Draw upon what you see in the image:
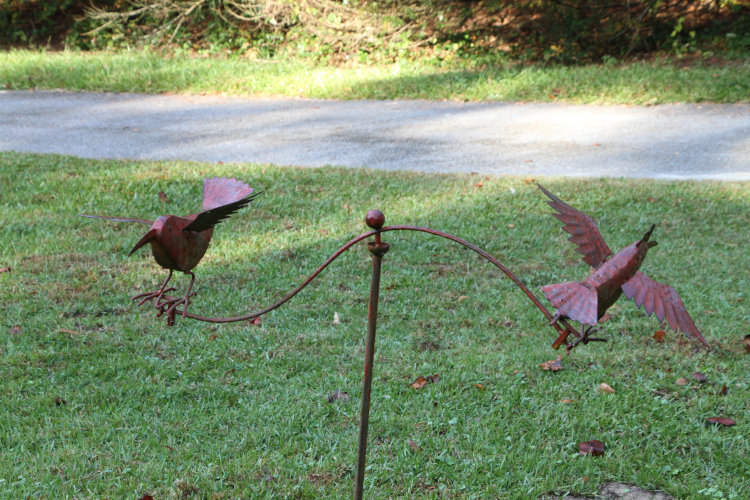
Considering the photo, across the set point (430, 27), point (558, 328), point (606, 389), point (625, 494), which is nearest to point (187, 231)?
point (558, 328)

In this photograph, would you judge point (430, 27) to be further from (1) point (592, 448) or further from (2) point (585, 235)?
(2) point (585, 235)

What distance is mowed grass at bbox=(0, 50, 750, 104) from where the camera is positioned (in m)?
9.09

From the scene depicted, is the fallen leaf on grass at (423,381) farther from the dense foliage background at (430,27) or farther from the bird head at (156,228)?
the dense foliage background at (430,27)

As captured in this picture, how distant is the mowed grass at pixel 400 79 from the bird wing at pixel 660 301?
8.10 metres

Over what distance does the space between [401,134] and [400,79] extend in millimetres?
2486

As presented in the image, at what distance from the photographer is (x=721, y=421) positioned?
3.01 meters

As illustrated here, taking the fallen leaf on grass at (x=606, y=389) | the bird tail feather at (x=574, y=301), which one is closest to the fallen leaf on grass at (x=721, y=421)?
the fallen leaf on grass at (x=606, y=389)

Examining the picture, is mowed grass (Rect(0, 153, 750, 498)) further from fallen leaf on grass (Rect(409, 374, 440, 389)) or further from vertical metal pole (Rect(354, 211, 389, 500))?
vertical metal pole (Rect(354, 211, 389, 500))

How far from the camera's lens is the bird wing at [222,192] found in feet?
5.28

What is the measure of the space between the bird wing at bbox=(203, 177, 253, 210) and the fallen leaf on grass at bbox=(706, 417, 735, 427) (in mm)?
2310

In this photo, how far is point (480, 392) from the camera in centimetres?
321

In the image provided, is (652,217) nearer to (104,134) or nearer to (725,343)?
(725,343)

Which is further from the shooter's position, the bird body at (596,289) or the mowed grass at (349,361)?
the mowed grass at (349,361)

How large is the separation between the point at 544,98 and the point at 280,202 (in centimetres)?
493
